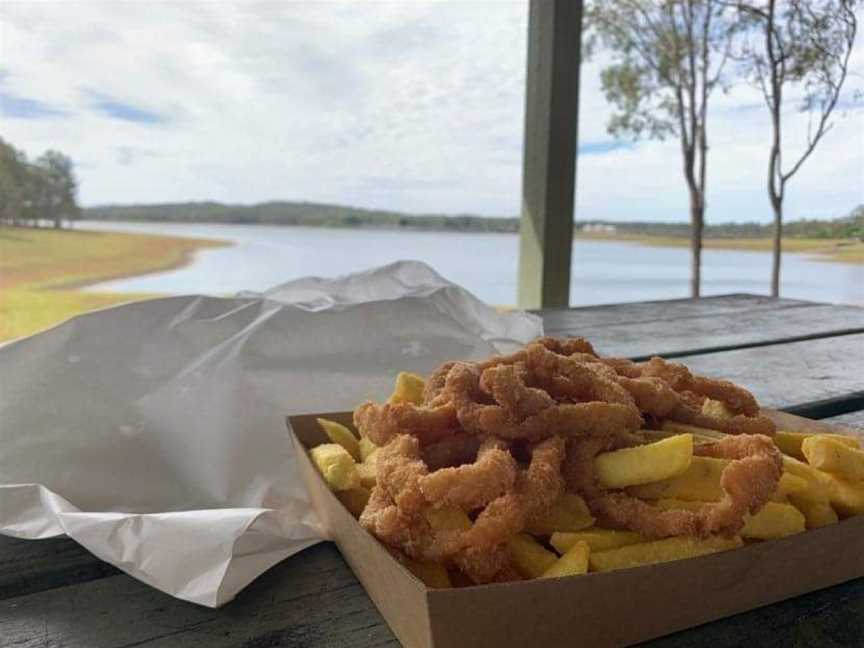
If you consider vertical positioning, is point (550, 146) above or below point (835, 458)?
above

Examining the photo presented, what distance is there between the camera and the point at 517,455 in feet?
1.65

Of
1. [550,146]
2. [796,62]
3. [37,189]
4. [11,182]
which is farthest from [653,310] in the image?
[37,189]

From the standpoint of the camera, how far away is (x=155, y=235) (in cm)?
637

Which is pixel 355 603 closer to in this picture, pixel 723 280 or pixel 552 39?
pixel 552 39

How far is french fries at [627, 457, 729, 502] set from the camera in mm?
483

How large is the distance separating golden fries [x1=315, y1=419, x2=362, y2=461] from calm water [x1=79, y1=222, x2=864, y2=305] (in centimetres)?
425

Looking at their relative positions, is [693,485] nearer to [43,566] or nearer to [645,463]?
[645,463]

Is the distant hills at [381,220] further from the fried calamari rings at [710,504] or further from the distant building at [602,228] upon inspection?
the fried calamari rings at [710,504]

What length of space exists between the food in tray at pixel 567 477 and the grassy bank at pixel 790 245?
443 cm

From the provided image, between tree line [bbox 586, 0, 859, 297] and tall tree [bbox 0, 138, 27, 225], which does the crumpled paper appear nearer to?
tall tree [bbox 0, 138, 27, 225]

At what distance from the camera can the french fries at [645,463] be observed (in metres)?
0.46

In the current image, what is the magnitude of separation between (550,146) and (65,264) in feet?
15.0

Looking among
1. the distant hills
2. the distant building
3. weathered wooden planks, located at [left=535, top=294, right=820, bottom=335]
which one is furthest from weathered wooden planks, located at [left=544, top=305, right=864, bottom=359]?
the distant building

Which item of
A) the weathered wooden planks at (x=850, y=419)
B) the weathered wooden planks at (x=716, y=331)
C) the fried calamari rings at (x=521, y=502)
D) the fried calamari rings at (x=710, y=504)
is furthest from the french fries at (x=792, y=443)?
the weathered wooden planks at (x=716, y=331)
